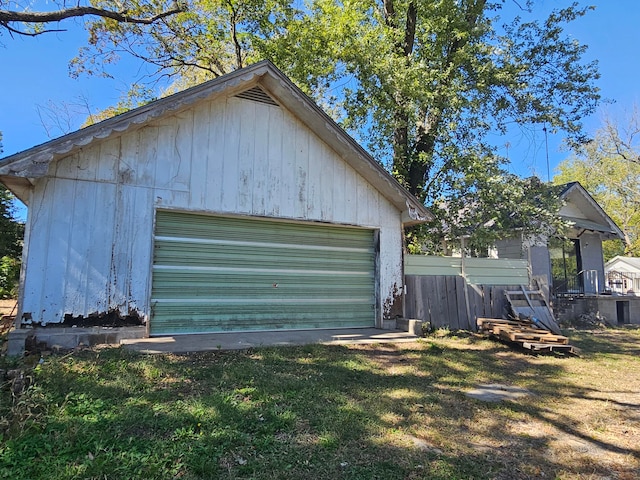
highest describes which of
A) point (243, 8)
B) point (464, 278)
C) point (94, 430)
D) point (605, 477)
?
point (243, 8)

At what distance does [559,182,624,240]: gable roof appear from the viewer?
15812 millimetres

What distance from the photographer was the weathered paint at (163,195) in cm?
634

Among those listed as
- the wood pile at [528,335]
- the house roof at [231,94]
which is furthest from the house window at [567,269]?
the house roof at [231,94]

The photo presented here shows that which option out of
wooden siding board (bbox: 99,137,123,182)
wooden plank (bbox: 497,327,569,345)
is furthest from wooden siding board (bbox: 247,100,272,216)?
wooden plank (bbox: 497,327,569,345)

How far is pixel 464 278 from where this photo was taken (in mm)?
10227

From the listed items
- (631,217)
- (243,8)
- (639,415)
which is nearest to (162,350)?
(639,415)

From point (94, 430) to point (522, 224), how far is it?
11029 millimetres

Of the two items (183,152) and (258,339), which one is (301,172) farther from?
(258,339)

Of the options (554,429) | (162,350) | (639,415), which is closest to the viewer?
(554,429)

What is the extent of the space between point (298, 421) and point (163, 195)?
4960mm

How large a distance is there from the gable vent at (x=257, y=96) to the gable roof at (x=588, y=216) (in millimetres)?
12694

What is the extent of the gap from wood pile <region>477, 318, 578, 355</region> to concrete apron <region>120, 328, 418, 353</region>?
1900mm

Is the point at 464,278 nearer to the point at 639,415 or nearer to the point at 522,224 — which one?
the point at 522,224

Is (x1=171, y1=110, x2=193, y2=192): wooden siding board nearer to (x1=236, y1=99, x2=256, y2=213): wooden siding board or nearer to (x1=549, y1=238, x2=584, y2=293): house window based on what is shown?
(x1=236, y1=99, x2=256, y2=213): wooden siding board
